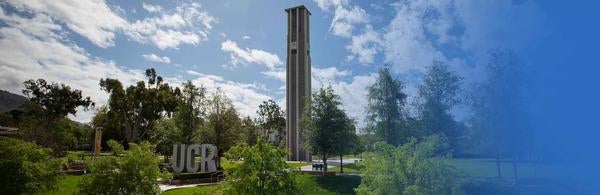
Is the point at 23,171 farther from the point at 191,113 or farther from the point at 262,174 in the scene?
the point at 191,113

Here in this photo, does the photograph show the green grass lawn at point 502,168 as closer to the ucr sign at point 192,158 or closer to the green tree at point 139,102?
the ucr sign at point 192,158

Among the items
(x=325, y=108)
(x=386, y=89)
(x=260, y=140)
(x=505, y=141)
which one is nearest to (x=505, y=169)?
(x=505, y=141)

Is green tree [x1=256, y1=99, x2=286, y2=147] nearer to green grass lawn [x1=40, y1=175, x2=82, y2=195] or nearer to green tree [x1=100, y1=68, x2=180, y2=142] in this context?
green tree [x1=100, y1=68, x2=180, y2=142]

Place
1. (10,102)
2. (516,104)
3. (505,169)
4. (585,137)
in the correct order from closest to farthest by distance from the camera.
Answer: (585,137) → (516,104) → (505,169) → (10,102)

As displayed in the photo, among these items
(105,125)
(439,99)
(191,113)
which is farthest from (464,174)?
(105,125)

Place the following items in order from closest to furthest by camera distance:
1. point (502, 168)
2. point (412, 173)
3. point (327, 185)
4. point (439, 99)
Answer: point (412, 173) < point (327, 185) < point (502, 168) < point (439, 99)

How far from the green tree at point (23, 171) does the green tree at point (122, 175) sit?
3.48 metres

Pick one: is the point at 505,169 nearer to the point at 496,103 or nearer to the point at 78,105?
the point at 496,103

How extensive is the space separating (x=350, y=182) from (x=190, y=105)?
74.3ft

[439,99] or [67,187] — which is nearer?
[67,187]

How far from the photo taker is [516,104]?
883 inches

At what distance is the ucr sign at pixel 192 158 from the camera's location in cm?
2722

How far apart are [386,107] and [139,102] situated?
1417 inches

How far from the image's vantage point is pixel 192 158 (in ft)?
91.4
